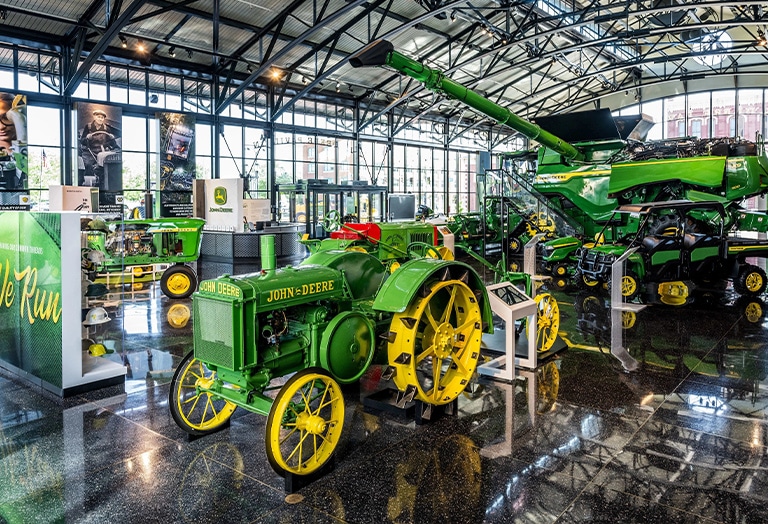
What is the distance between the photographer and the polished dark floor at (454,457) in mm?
3010

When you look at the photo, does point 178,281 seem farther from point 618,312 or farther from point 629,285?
point 629,285

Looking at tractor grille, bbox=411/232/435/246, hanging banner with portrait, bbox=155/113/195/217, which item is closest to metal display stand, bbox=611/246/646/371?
tractor grille, bbox=411/232/435/246

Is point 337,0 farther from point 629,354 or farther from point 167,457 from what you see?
point 167,457

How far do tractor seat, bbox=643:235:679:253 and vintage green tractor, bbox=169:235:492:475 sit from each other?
5375 mm

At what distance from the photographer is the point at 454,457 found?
11.9 feet

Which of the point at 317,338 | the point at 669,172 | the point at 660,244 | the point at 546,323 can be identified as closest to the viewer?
the point at 317,338

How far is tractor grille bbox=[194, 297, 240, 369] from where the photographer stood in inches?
134

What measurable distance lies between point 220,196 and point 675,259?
36.4ft

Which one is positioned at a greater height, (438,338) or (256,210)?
(256,210)

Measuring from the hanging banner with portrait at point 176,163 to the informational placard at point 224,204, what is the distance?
1.20m

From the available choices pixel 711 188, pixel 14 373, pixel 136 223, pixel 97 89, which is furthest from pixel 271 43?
pixel 14 373

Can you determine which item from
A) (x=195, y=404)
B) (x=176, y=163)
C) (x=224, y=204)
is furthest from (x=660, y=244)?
(x=176, y=163)

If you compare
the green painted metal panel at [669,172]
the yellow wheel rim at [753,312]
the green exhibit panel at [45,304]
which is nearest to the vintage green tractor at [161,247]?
the green exhibit panel at [45,304]

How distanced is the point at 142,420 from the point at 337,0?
13695mm
